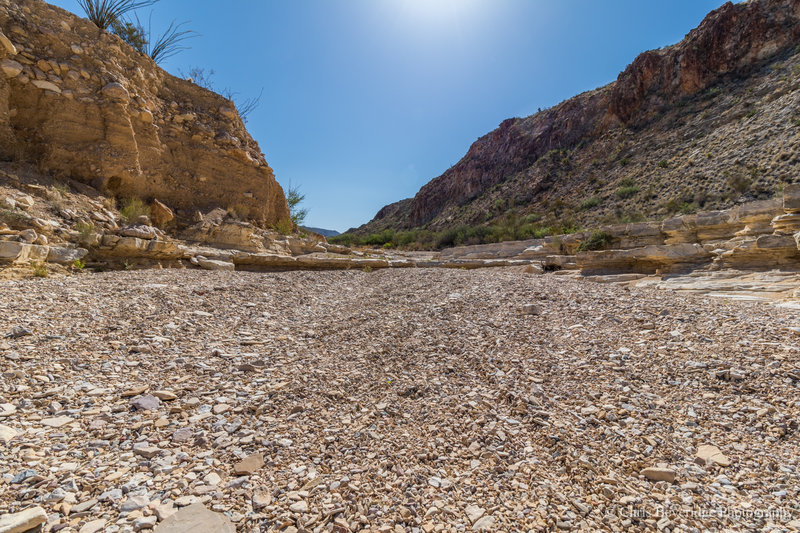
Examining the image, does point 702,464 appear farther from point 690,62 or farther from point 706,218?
point 690,62

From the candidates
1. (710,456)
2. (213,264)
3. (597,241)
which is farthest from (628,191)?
(213,264)

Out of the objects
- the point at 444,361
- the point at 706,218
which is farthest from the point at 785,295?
the point at 444,361

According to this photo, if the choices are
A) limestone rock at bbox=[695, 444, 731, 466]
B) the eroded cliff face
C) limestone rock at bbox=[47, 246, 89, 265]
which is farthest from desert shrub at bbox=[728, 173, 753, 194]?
limestone rock at bbox=[47, 246, 89, 265]

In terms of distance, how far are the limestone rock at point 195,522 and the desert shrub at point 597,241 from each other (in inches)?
478

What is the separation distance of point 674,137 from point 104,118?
3683cm

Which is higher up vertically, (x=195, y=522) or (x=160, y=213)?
(x=160, y=213)

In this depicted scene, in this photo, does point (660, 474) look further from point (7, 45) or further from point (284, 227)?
point (284, 227)

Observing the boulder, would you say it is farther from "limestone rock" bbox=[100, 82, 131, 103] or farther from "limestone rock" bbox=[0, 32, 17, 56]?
"limestone rock" bbox=[0, 32, 17, 56]

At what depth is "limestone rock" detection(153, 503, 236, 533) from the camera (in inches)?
54.7

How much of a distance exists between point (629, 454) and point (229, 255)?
9218 millimetres

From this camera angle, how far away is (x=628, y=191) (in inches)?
954

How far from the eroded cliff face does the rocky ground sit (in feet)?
14.5

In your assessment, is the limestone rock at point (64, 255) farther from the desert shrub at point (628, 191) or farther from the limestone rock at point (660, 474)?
Answer: the desert shrub at point (628, 191)

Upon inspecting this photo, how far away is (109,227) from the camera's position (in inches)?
259
